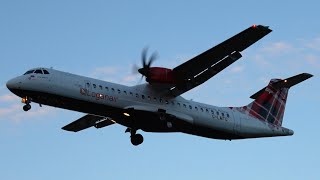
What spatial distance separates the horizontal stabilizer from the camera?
30.8 metres

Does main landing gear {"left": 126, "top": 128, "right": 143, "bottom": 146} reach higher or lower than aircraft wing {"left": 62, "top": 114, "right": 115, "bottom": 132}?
lower

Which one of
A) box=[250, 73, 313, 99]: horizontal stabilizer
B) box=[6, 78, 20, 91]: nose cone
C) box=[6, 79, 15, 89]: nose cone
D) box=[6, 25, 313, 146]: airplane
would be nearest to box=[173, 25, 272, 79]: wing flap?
box=[6, 25, 313, 146]: airplane

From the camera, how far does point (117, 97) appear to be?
92.1ft

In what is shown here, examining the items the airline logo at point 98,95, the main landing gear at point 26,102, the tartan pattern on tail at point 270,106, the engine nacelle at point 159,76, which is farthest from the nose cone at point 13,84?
the tartan pattern on tail at point 270,106

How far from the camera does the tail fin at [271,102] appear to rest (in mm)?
32969

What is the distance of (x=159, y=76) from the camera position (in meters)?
28.2

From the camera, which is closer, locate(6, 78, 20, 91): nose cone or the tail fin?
locate(6, 78, 20, 91): nose cone

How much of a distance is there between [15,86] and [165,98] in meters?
7.03

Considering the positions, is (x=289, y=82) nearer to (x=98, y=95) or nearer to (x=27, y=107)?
(x=98, y=95)

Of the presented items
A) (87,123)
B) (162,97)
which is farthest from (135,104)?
(87,123)

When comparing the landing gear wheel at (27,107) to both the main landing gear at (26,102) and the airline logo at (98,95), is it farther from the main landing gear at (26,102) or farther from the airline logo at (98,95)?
the airline logo at (98,95)

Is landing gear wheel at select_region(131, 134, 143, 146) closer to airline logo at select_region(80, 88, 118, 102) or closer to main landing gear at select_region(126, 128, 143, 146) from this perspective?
main landing gear at select_region(126, 128, 143, 146)

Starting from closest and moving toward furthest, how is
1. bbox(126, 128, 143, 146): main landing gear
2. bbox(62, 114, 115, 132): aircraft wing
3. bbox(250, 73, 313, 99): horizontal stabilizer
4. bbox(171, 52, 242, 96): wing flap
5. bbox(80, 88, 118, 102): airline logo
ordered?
1. bbox(80, 88, 118, 102): airline logo
2. bbox(171, 52, 242, 96): wing flap
3. bbox(250, 73, 313, 99): horizontal stabilizer
4. bbox(126, 128, 143, 146): main landing gear
5. bbox(62, 114, 115, 132): aircraft wing

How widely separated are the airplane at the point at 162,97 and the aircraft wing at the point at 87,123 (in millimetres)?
2362
